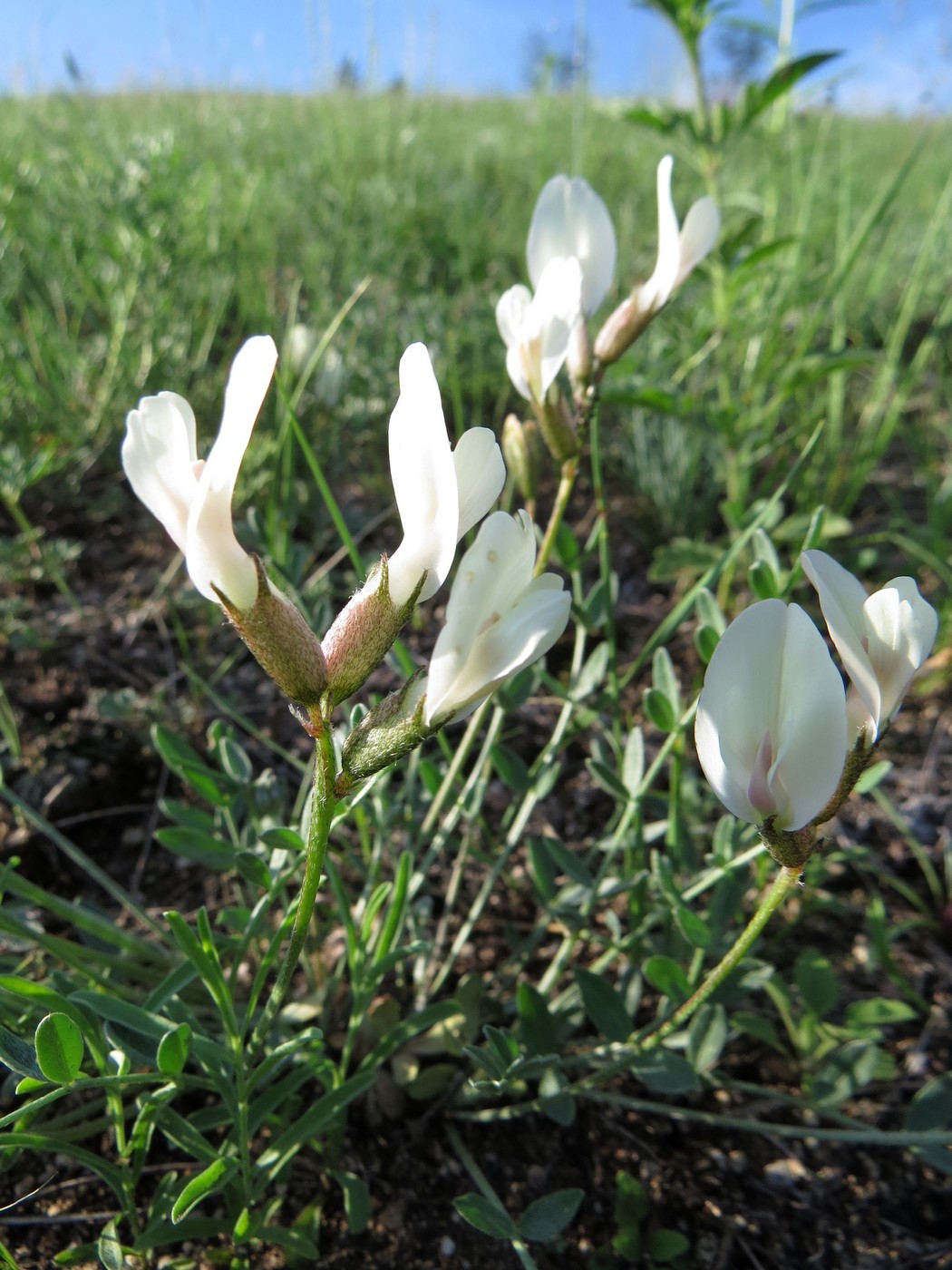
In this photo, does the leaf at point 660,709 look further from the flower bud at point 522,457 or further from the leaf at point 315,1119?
the leaf at point 315,1119

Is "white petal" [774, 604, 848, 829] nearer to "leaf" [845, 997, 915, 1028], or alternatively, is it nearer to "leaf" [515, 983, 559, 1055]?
"leaf" [515, 983, 559, 1055]

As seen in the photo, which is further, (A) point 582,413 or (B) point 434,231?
(B) point 434,231

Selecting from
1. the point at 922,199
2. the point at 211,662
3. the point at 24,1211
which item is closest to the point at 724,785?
the point at 24,1211

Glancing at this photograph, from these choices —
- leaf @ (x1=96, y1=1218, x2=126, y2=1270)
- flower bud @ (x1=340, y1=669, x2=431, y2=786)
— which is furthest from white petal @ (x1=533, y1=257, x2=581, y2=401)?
leaf @ (x1=96, y1=1218, x2=126, y2=1270)

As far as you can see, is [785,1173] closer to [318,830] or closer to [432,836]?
[432,836]

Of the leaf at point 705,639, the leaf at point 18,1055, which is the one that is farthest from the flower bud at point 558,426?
the leaf at point 18,1055

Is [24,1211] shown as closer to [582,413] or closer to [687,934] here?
[687,934]
